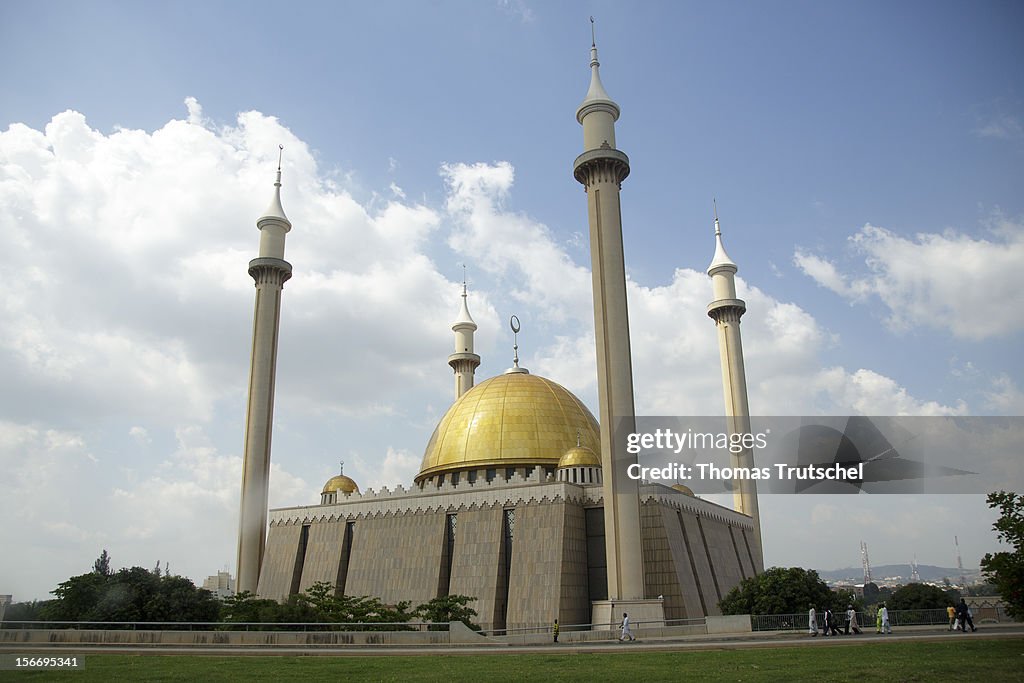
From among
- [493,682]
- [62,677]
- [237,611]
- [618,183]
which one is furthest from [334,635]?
[618,183]

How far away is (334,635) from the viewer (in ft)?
81.4

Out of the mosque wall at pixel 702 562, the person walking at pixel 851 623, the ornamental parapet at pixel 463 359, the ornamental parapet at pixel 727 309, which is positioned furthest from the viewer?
the ornamental parapet at pixel 463 359

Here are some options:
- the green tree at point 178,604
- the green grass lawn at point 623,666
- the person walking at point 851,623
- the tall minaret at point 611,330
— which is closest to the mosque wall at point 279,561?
the green tree at point 178,604

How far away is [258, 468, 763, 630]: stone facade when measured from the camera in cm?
3725

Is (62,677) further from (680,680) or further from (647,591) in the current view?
(647,591)

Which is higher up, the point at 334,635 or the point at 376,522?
the point at 376,522

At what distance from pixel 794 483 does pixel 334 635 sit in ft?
70.9

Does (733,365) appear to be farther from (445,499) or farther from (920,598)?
(445,499)

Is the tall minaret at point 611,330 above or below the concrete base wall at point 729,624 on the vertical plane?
above

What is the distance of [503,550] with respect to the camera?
3906 centimetres

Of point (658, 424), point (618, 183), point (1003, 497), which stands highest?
point (618, 183)

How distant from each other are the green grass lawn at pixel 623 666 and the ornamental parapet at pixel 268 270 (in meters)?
35.4

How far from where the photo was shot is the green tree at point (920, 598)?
164 ft

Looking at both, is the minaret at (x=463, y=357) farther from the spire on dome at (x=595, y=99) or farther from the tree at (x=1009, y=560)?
the tree at (x=1009, y=560)
